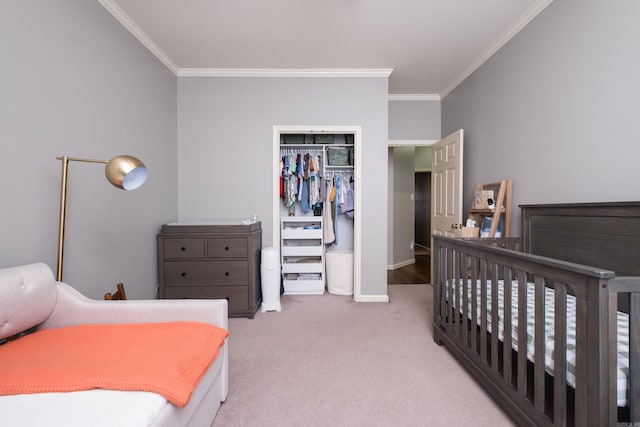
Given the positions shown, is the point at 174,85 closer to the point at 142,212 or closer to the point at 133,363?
the point at 142,212

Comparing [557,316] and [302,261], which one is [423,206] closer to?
[302,261]

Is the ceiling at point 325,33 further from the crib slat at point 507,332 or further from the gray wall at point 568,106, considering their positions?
the crib slat at point 507,332

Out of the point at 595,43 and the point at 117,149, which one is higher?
the point at 595,43

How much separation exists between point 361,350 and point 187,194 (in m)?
2.42

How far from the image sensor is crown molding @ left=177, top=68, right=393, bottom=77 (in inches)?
123

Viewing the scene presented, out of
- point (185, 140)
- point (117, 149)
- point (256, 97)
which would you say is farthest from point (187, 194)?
point (256, 97)

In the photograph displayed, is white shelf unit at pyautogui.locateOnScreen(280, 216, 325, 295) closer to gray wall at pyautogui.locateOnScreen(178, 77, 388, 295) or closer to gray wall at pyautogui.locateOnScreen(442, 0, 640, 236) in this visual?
gray wall at pyautogui.locateOnScreen(178, 77, 388, 295)

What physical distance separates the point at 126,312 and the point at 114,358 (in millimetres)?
433


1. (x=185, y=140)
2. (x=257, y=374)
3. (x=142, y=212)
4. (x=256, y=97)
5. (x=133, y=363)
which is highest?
(x=256, y=97)

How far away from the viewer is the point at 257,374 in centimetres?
177

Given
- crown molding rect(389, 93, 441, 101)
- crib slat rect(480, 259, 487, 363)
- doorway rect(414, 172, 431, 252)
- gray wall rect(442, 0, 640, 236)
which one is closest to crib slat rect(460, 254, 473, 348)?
crib slat rect(480, 259, 487, 363)

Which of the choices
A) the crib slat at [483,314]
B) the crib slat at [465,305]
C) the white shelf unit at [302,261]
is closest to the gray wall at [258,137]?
the white shelf unit at [302,261]

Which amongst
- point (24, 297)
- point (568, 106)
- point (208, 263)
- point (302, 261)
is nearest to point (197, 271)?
point (208, 263)

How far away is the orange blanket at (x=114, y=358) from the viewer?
35.0 inches
